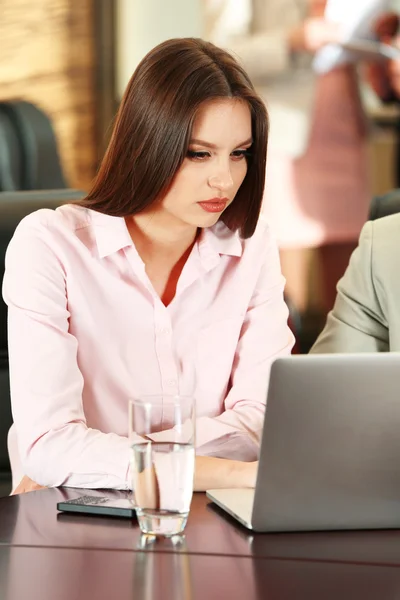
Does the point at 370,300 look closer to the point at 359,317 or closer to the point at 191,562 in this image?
the point at 359,317

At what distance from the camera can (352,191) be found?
12.7ft

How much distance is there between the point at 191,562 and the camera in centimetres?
96

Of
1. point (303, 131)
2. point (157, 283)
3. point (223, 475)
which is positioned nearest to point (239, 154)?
point (157, 283)

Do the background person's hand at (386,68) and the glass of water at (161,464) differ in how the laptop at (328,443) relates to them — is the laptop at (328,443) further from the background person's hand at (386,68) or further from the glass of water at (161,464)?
the background person's hand at (386,68)

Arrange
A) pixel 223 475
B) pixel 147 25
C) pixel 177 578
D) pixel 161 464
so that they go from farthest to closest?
pixel 147 25
pixel 223 475
pixel 161 464
pixel 177 578

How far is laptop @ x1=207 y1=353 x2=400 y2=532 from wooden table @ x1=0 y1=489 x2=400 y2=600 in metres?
0.03

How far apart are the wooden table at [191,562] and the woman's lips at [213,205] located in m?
0.58

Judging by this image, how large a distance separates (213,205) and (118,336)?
265mm

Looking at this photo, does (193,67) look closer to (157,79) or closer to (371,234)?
(157,79)

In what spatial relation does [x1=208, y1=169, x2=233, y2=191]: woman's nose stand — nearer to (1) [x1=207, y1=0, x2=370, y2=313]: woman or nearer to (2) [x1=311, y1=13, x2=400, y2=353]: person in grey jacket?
(2) [x1=311, y1=13, x2=400, y2=353]: person in grey jacket

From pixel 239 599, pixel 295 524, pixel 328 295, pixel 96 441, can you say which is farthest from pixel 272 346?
pixel 328 295

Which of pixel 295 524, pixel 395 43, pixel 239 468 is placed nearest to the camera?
pixel 295 524

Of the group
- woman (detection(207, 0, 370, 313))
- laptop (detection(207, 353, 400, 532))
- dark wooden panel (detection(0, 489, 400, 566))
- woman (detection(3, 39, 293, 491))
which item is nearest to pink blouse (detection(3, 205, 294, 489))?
woman (detection(3, 39, 293, 491))

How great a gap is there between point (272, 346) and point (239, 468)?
1.47 feet
